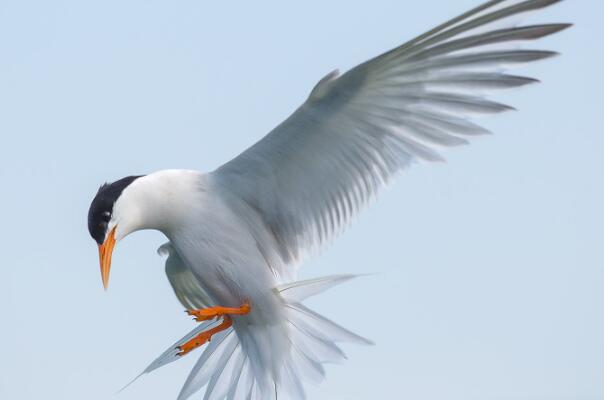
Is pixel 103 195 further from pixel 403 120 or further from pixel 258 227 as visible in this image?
pixel 403 120

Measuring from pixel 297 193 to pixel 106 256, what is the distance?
31.3 inches

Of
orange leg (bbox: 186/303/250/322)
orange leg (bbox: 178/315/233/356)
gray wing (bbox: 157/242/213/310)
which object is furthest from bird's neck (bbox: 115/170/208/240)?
gray wing (bbox: 157/242/213/310)

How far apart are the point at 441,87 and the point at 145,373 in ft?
6.18

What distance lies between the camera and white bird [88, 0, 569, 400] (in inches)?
159

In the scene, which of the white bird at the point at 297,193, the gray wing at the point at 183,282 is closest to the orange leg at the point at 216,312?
the white bird at the point at 297,193

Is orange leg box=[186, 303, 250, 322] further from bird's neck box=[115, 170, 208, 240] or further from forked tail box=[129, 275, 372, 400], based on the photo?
bird's neck box=[115, 170, 208, 240]

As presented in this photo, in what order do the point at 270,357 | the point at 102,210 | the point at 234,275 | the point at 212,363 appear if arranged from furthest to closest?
the point at 212,363 < the point at 270,357 < the point at 234,275 < the point at 102,210

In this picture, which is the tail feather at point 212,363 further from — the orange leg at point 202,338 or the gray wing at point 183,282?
the gray wing at point 183,282

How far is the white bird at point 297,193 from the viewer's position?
404 cm

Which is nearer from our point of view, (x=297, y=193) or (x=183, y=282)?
(x=297, y=193)

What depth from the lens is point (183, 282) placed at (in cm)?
547

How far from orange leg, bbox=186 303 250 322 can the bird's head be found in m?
0.38

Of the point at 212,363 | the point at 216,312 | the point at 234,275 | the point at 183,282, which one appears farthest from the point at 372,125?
the point at 183,282

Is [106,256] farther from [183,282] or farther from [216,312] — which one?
[183,282]
